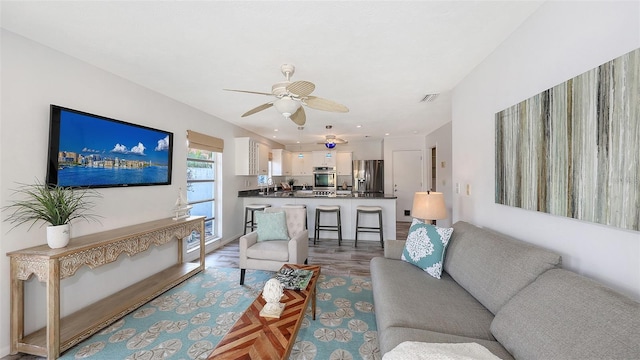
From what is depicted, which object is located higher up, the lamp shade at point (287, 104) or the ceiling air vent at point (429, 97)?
the ceiling air vent at point (429, 97)

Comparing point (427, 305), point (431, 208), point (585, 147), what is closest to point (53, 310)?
point (427, 305)

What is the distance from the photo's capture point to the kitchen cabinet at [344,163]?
23.8 feet

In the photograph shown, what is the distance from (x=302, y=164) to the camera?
757 cm

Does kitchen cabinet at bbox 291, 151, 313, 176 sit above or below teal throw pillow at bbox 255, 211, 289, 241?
above

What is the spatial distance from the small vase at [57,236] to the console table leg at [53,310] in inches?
8.1

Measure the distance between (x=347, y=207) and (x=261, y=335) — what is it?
3653 mm

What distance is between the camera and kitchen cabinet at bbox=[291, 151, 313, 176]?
24.7ft

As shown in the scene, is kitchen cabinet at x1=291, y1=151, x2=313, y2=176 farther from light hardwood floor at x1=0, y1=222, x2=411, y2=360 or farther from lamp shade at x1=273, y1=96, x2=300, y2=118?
lamp shade at x1=273, y1=96, x2=300, y2=118

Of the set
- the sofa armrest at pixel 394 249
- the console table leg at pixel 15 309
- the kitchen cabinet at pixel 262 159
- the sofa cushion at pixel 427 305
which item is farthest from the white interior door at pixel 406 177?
the console table leg at pixel 15 309

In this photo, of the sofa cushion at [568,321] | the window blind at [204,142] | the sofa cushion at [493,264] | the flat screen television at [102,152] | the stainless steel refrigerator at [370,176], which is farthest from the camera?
the stainless steel refrigerator at [370,176]

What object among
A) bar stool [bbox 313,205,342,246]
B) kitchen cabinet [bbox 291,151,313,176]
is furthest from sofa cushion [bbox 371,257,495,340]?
kitchen cabinet [bbox 291,151,313,176]

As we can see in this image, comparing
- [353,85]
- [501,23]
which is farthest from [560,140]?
[353,85]

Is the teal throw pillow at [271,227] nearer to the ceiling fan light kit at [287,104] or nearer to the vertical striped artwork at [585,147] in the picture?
the ceiling fan light kit at [287,104]

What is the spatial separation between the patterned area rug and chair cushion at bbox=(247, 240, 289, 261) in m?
0.38
